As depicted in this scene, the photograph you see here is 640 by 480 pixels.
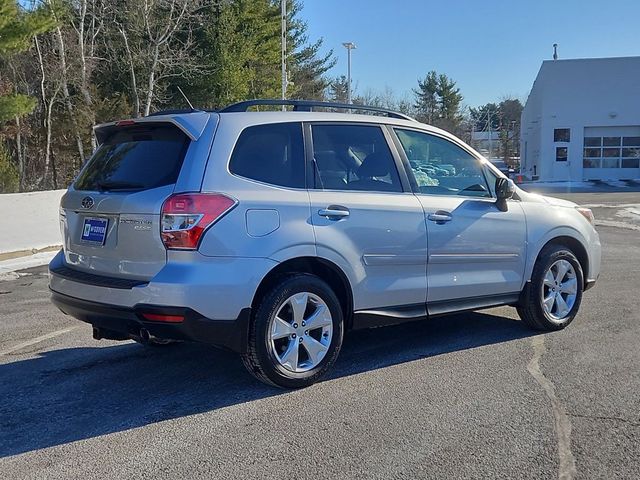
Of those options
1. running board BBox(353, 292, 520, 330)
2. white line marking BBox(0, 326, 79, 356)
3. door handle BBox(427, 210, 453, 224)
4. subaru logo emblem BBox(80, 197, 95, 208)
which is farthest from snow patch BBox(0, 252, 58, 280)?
door handle BBox(427, 210, 453, 224)

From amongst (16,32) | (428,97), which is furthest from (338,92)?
(16,32)

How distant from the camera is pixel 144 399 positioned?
4.48 metres

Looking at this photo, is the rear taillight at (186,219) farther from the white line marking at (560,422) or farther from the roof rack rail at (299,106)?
the white line marking at (560,422)

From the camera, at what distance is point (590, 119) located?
1571 inches

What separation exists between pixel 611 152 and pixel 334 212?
39968 millimetres

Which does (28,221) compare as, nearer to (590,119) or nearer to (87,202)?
(87,202)

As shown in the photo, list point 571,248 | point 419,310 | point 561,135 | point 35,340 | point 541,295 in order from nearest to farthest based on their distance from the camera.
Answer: point 419,310 → point 541,295 → point 35,340 → point 571,248 → point 561,135

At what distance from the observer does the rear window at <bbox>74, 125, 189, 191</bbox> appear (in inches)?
171

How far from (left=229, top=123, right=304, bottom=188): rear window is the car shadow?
1.47 metres

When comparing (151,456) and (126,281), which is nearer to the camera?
(151,456)

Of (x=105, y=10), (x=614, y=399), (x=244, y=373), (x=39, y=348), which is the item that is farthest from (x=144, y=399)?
(x=105, y=10)

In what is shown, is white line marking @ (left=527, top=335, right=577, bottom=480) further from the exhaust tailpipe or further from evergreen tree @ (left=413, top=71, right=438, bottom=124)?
evergreen tree @ (left=413, top=71, right=438, bottom=124)

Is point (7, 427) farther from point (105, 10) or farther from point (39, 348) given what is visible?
point (105, 10)

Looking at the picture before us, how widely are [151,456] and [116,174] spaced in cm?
197
